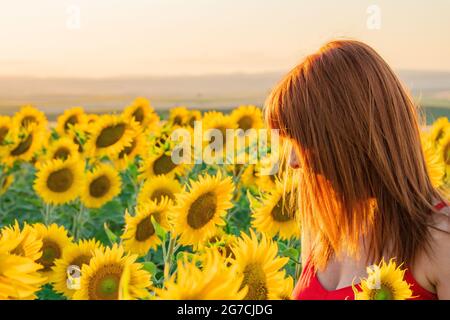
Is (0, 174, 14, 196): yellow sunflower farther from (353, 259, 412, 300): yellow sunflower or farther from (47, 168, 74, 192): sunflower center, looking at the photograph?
(353, 259, 412, 300): yellow sunflower

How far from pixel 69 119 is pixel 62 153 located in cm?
108

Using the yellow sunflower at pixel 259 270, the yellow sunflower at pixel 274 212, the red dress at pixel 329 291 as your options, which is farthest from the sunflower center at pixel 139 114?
the yellow sunflower at pixel 259 270

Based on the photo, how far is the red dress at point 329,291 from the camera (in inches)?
61.5

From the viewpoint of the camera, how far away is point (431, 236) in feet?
5.06

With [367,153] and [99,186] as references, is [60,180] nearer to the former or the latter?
[99,186]

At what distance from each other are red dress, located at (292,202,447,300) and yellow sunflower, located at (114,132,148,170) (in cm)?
223

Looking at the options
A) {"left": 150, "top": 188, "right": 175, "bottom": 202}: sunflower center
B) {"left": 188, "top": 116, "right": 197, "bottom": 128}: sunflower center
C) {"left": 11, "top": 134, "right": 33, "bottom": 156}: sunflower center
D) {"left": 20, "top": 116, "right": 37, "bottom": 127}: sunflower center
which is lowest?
{"left": 150, "top": 188, "right": 175, "bottom": 202}: sunflower center

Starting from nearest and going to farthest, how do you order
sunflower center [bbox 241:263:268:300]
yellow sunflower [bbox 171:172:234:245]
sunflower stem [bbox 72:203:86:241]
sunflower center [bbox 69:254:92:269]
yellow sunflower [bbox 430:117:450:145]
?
sunflower center [bbox 241:263:268:300] → yellow sunflower [bbox 171:172:234:245] → sunflower center [bbox 69:254:92:269] → sunflower stem [bbox 72:203:86:241] → yellow sunflower [bbox 430:117:450:145]

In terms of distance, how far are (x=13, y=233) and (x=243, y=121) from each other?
11.0 ft

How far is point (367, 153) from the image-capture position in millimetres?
1545

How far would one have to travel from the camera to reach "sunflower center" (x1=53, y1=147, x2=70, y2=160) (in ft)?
13.5

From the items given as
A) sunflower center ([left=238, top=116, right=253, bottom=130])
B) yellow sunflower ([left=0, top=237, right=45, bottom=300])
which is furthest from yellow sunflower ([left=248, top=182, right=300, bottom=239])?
sunflower center ([left=238, top=116, right=253, bottom=130])

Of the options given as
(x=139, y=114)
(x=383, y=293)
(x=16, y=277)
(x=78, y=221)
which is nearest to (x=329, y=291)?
(x=383, y=293)
